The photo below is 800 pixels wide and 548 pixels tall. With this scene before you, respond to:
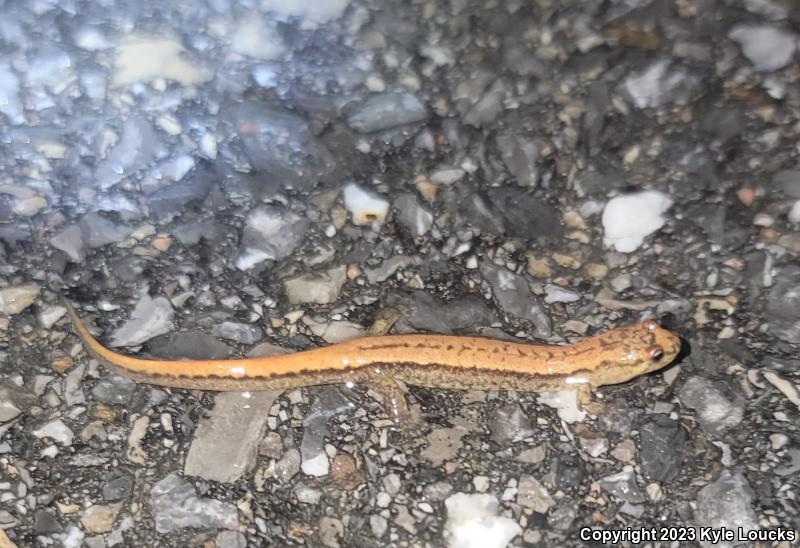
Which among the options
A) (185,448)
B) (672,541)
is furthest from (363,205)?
(672,541)

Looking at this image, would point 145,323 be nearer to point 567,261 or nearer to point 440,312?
point 440,312

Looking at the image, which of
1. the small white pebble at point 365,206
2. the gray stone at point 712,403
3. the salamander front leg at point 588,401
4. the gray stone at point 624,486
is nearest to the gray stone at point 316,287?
the small white pebble at point 365,206

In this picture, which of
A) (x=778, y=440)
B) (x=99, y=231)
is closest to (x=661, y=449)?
(x=778, y=440)

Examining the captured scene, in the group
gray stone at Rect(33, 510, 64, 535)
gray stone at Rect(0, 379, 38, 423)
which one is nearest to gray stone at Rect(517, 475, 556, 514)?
gray stone at Rect(33, 510, 64, 535)

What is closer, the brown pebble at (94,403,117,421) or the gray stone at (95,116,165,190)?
the brown pebble at (94,403,117,421)

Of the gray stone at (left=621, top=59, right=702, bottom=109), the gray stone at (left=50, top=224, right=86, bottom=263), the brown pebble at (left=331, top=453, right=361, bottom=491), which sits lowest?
the brown pebble at (left=331, top=453, right=361, bottom=491)

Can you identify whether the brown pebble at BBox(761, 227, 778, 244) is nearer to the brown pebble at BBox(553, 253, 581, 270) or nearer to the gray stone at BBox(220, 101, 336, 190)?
the brown pebble at BBox(553, 253, 581, 270)

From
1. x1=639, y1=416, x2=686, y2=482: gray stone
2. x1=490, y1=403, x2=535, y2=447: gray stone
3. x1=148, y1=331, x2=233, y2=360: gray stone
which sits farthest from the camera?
x1=148, y1=331, x2=233, y2=360: gray stone

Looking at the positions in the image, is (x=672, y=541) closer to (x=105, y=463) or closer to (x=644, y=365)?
(x=644, y=365)
